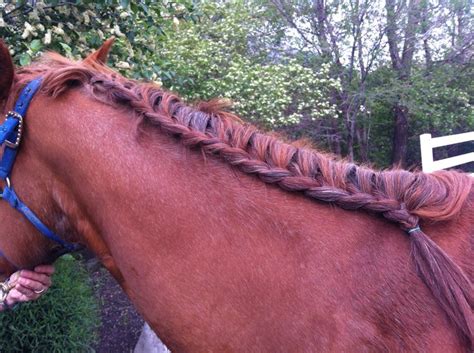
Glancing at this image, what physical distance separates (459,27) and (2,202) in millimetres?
13402

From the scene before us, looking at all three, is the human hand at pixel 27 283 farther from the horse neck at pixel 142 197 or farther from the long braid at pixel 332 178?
the long braid at pixel 332 178

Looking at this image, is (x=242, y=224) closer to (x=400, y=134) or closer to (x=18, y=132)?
(x=18, y=132)

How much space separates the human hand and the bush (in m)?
1.90

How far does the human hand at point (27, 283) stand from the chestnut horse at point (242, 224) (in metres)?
0.30

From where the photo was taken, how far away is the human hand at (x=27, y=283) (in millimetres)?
1708

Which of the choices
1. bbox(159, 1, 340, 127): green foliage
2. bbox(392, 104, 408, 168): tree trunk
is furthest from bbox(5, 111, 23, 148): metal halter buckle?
bbox(392, 104, 408, 168): tree trunk

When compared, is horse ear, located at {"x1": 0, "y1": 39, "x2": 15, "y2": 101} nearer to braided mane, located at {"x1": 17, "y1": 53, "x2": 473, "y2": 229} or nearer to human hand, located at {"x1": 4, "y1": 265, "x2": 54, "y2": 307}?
braided mane, located at {"x1": 17, "y1": 53, "x2": 473, "y2": 229}

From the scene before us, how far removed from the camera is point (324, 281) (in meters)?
1.30

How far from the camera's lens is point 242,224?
4.49 feet

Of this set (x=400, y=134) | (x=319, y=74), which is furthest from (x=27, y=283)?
(x=400, y=134)

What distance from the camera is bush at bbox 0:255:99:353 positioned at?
3697 mm

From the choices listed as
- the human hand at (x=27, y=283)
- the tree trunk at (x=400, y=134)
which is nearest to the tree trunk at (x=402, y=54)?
the tree trunk at (x=400, y=134)

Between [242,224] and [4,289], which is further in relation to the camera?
[4,289]

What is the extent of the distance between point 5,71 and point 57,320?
2910 millimetres
